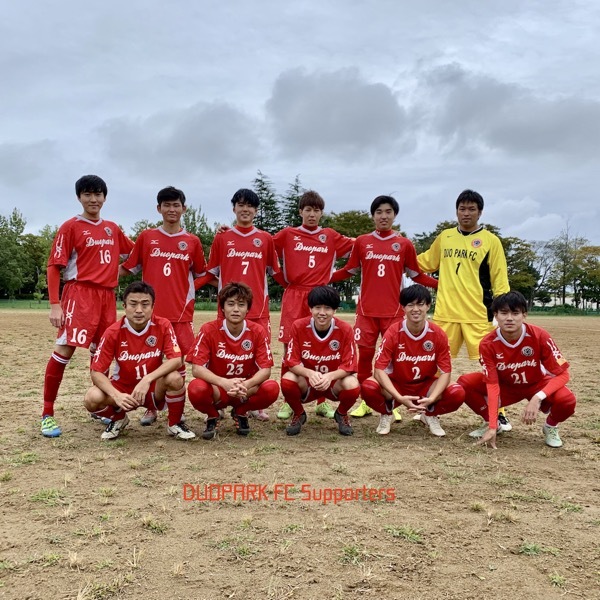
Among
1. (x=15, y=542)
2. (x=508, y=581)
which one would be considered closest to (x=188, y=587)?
(x=15, y=542)

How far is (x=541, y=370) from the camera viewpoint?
515cm

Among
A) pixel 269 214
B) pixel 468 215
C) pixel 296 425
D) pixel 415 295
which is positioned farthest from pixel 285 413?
pixel 269 214

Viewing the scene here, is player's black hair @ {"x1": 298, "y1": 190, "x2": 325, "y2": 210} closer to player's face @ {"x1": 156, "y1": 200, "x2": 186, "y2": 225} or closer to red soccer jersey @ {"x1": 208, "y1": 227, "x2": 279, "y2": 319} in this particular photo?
red soccer jersey @ {"x1": 208, "y1": 227, "x2": 279, "y2": 319}

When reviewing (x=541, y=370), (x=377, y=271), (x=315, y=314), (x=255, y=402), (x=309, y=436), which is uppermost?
(x=377, y=271)

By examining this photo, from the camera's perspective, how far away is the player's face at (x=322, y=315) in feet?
17.2

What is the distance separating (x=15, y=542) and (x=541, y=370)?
454cm

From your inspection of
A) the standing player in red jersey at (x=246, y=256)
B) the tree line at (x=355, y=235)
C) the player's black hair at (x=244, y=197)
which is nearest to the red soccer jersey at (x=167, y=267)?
the standing player in red jersey at (x=246, y=256)

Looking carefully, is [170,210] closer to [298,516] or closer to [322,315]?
[322,315]

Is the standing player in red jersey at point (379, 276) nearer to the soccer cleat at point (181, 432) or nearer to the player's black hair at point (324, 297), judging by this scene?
the player's black hair at point (324, 297)

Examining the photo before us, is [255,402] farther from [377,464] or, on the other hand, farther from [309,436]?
[377,464]

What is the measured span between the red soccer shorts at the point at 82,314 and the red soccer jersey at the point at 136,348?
0.34 m

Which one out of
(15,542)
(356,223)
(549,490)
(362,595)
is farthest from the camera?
(356,223)

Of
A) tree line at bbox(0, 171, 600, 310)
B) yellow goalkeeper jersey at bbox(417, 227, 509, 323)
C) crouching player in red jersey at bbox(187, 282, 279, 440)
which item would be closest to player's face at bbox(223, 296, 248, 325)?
crouching player in red jersey at bbox(187, 282, 279, 440)

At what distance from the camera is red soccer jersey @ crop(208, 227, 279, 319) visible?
5.96m
